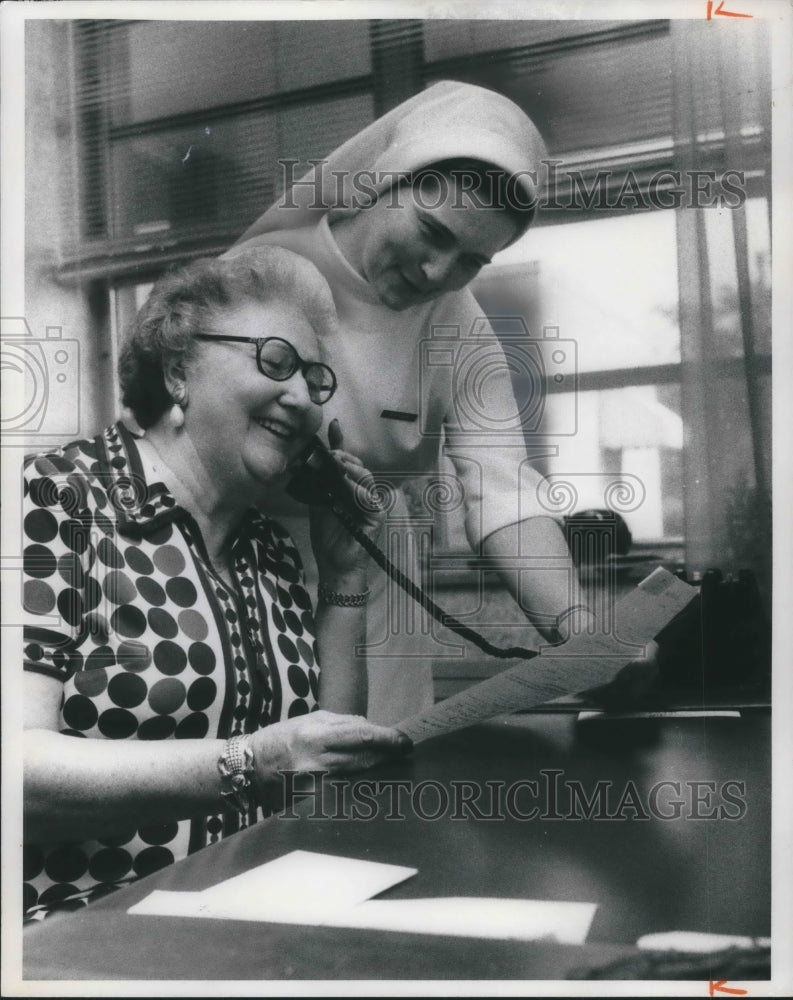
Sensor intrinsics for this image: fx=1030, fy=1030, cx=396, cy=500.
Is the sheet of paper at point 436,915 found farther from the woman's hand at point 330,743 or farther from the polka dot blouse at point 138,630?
the woman's hand at point 330,743

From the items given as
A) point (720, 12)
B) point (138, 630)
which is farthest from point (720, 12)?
point (138, 630)

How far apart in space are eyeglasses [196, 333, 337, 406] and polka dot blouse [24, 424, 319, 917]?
31cm

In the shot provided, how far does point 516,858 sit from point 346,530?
2.69ft

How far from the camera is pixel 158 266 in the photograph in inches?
91.0

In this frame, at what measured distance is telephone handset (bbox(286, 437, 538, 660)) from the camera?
2311 millimetres

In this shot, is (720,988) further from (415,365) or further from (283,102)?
(283,102)

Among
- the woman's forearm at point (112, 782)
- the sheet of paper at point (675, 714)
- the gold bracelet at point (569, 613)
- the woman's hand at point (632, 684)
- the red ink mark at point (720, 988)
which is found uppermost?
the gold bracelet at point (569, 613)

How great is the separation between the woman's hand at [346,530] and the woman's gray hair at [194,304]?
0.30m

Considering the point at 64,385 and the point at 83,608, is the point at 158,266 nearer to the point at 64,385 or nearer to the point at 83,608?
the point at 64,385

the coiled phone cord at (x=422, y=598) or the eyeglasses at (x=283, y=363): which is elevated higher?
the eyeglasses at (x=283, y=363)

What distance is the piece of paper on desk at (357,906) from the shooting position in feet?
7.31

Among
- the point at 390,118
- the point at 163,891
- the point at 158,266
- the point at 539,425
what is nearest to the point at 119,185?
the point at 158,266

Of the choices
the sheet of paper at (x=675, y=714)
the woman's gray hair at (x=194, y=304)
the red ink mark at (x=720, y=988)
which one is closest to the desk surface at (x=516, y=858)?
the sheet of paper at (x=675, y=714)

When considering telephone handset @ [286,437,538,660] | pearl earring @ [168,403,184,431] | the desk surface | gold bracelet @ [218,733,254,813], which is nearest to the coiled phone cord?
telephone handset @ [286,437,538,660]
